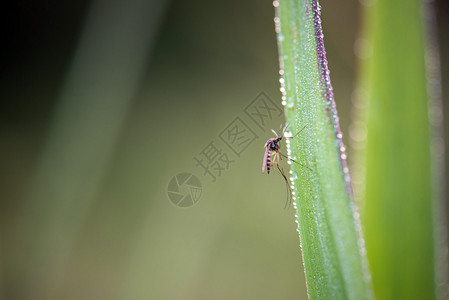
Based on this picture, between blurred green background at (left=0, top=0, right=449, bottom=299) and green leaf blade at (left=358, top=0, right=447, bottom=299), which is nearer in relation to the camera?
green leaf blade at (left=358, top=0, right=447, bottom=299)

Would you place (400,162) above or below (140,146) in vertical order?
below

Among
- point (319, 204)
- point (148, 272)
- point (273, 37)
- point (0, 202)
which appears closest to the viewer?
point (319, 204)

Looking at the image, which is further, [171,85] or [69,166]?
[171,85]

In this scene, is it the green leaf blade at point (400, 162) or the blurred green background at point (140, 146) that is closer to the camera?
the green leaf blade at point (400, 162)

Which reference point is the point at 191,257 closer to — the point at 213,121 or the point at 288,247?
the point at 288,247

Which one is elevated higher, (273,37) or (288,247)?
(273,37)

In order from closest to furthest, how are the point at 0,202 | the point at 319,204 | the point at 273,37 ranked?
the point at 319,204, the point at 0,202, the point at 273,37

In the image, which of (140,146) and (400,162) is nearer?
(400,162)

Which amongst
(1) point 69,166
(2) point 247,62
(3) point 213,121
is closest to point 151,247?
(1) point 69,166
